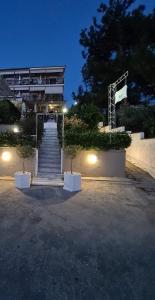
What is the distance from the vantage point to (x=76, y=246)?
15.1 ft

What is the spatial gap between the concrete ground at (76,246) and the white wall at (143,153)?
11.3 feet

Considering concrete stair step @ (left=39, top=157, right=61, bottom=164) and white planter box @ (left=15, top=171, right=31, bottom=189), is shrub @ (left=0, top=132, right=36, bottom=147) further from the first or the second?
white planter box @ (left=15, top=171, right=31, bottom=189)

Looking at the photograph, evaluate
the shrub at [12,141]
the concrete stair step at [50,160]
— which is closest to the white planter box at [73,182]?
the concrete stair step at [50,160]

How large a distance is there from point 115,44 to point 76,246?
21534mm

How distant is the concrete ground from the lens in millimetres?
3406

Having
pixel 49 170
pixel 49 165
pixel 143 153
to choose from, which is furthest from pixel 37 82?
pixel 49 170

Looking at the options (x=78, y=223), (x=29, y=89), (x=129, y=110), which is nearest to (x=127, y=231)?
(x=78, y=223)

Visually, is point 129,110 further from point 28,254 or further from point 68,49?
point 68,49

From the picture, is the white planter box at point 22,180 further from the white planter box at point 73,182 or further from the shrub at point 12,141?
the shrub at point 12,141

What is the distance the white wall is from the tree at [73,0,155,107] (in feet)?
25.3

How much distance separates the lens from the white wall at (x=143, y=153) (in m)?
11.1

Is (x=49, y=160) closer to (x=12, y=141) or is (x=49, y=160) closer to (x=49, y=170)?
(x=49, y=170)

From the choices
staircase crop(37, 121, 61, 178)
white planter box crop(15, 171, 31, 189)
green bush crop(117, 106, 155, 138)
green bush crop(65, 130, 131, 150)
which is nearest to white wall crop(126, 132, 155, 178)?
green bush crop(117, 106, 155, 138)

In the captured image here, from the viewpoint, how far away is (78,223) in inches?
225
